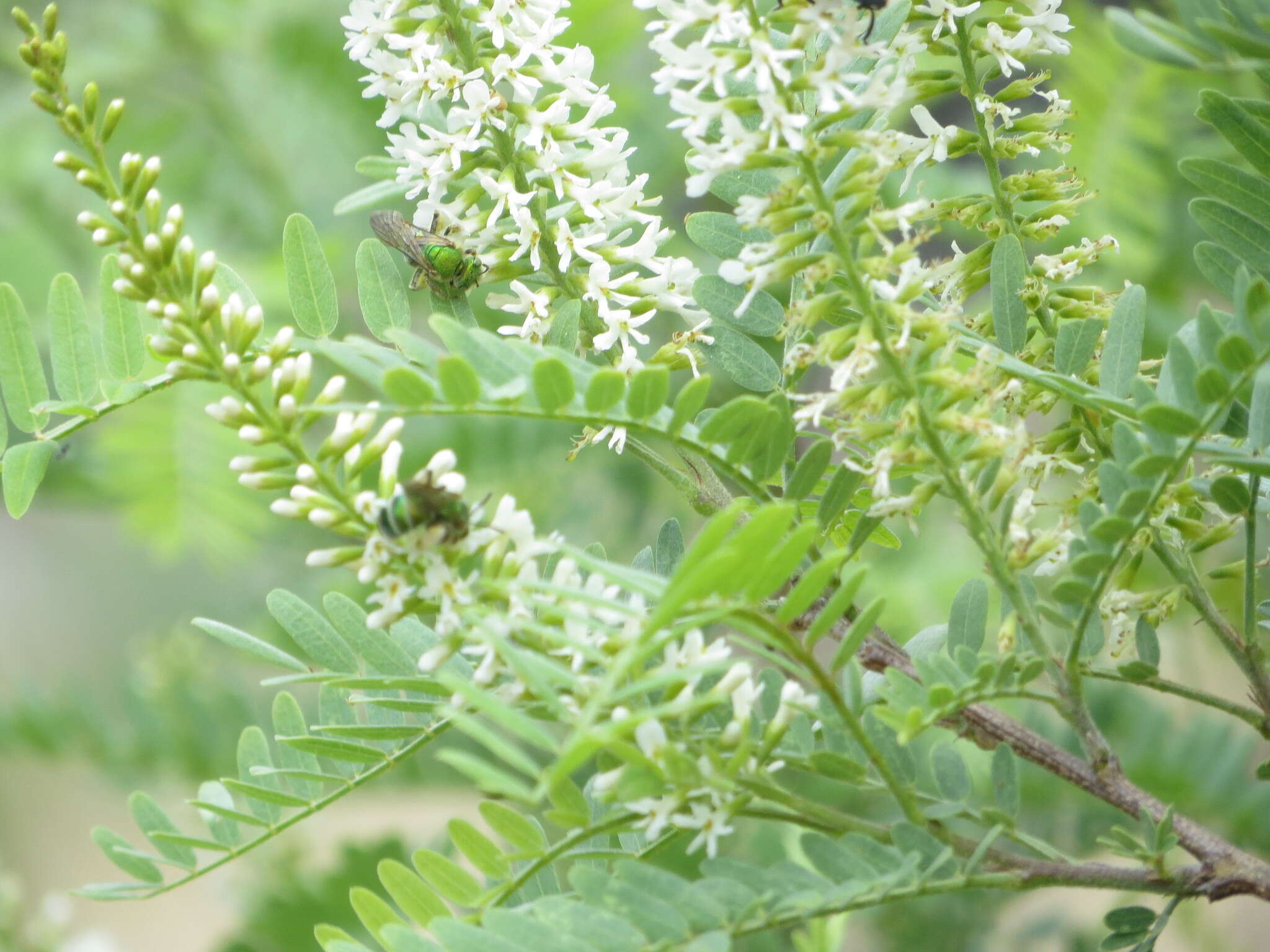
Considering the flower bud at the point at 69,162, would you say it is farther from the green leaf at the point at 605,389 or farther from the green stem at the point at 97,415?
the green leaf at the point at 605,389

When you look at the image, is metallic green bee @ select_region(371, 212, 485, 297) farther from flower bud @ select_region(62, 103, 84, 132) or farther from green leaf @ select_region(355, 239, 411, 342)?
flower bud @ select_region(62, 103, 84, 132)

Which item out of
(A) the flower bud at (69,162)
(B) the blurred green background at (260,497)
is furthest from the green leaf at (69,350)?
(B) the blurred green background at (260,497)

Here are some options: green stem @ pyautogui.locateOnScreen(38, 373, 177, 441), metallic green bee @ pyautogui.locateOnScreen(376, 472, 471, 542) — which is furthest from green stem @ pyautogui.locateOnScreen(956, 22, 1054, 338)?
green stem @ pyautogui.locateOnScreen(38, 373, 177, 441)

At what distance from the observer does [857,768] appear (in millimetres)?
487

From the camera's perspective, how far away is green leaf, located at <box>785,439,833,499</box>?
53cm

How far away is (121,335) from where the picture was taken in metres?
0.61

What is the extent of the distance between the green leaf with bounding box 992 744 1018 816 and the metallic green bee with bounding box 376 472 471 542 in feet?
0.86

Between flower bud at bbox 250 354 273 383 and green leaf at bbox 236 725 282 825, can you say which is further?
green leaf at bbox 236 725 282 825

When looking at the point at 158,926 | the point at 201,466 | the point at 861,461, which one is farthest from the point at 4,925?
the point at 158,926

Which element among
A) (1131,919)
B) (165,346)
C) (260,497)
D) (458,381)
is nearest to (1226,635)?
(1131,919)

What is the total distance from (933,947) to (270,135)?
175 centimetres

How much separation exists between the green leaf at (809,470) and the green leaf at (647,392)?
0.25 ft

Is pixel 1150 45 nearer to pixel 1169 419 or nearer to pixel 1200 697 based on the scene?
pixel 1169 419

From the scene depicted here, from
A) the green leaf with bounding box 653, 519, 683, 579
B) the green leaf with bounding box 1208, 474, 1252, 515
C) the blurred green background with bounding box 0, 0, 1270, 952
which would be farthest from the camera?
the blurred green background with bounding box 0, 0, 1270, 952
